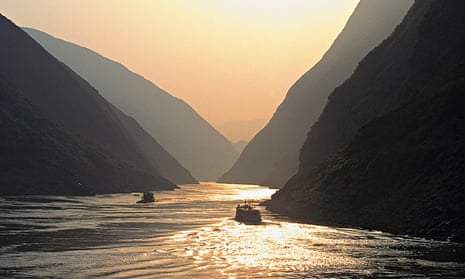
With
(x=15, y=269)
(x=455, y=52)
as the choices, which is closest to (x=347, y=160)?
(x=455, y=52)

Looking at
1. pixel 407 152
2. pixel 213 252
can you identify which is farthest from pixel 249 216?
pixel 213 252

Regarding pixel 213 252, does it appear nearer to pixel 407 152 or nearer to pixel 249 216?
pixel 249 216

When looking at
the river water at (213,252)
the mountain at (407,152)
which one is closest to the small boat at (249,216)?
the river water at (213,252)

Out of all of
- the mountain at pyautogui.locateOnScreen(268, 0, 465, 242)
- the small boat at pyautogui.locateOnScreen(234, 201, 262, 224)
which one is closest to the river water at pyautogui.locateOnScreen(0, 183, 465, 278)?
the small boat at pyautogui.locateOnScreen(234, 201, 262, 224)

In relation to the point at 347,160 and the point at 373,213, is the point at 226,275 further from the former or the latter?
the point at 347,160

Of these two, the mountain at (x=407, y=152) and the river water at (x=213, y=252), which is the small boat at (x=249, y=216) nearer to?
the river water at (x=213, y=252)
